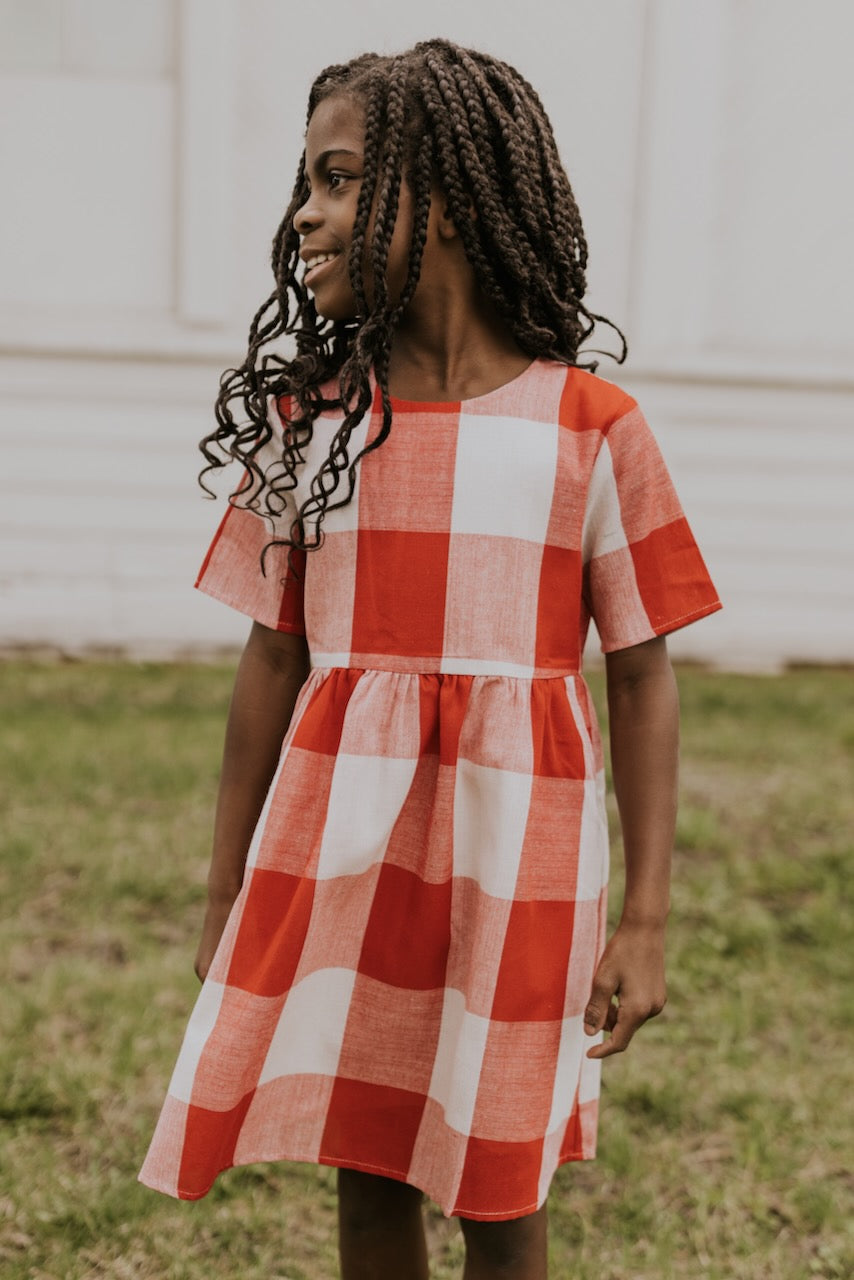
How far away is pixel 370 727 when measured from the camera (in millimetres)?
1508

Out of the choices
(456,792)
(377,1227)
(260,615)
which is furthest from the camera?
(377,1227)

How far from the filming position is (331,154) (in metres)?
1.54

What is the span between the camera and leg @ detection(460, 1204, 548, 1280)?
1.58 metres

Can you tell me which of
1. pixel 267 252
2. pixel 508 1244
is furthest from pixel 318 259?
pixel 267 252

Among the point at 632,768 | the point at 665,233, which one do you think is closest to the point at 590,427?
the point at 632,768

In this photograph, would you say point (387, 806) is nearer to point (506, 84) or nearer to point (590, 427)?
point (590, 427)

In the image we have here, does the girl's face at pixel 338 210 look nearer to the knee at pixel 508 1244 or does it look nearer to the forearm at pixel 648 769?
the forearm at pixel 648 769

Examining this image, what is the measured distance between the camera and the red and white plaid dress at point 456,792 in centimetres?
150

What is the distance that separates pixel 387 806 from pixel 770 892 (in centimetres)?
239

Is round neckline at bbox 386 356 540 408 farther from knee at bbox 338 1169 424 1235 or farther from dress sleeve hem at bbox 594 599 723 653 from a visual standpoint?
knee at bbox 338 1169 424 1235

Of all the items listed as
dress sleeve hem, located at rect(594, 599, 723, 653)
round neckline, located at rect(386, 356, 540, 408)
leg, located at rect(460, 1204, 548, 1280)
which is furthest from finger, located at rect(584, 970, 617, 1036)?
round neckline, located at rect(386, 356, 540, 408)

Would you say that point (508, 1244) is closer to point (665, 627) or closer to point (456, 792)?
point (456, 792)

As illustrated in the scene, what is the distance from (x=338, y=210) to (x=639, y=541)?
0.53m

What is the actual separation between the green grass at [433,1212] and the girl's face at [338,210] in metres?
1.54
